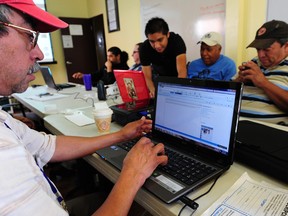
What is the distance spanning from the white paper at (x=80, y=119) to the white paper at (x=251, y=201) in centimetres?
89

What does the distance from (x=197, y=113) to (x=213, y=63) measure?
5.63ft

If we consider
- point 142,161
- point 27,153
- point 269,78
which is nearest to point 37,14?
point 27,153

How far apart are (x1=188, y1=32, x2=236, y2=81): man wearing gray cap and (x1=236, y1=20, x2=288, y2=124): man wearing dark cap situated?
0.64 m

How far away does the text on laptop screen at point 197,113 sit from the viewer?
2.24 ft

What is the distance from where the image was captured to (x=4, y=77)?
0.59 metres

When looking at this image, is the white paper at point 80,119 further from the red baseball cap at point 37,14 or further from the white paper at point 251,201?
the white paper at point 251,201

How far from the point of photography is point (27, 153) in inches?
21.2

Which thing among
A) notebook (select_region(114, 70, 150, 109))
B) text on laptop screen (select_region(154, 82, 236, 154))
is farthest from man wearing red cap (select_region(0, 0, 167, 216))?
notebook (select_region(114, 70, 150, 109))

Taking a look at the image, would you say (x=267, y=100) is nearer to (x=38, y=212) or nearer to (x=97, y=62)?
(x=38, y=212)

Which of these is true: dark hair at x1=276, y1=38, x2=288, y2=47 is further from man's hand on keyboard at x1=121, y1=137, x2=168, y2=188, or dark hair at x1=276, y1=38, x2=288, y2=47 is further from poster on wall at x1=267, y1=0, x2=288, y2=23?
man's hand on keyboard at x1=121, y1=137, x2=168, y2=188

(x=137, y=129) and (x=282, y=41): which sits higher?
(x=282, y=41)

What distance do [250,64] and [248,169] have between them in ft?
3.14

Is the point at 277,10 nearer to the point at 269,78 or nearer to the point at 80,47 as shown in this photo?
the point at 269,78

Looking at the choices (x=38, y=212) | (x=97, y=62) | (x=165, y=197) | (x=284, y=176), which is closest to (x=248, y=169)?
(x=284, y=176)
